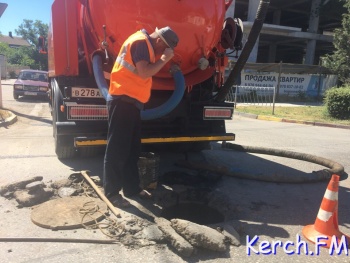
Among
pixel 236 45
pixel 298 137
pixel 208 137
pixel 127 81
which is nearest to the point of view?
pixel 127 81

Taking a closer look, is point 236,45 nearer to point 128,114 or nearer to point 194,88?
point 194,88

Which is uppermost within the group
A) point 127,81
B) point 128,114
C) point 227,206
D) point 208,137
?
point 127,81

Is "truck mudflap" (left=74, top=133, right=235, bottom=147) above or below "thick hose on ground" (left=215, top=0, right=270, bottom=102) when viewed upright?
below

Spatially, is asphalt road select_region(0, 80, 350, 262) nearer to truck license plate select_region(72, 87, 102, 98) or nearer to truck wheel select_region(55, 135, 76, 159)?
truck wheel select_region(55, 135, 76, 159)

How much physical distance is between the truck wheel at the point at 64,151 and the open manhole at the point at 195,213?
7.19 feet

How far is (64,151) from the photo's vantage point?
5.62m

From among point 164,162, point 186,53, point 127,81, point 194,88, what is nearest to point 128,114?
point 127,81

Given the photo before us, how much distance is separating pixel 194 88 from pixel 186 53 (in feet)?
2.58

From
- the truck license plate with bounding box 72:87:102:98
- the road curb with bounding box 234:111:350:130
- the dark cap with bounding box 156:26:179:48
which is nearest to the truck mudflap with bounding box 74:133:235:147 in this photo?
the truck license plate with bounding box 72:87:102:98

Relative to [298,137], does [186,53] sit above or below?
above

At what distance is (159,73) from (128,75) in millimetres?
1113

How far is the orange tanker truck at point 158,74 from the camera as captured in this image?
4.21 metres

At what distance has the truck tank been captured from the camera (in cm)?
421

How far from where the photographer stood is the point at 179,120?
5.14m
